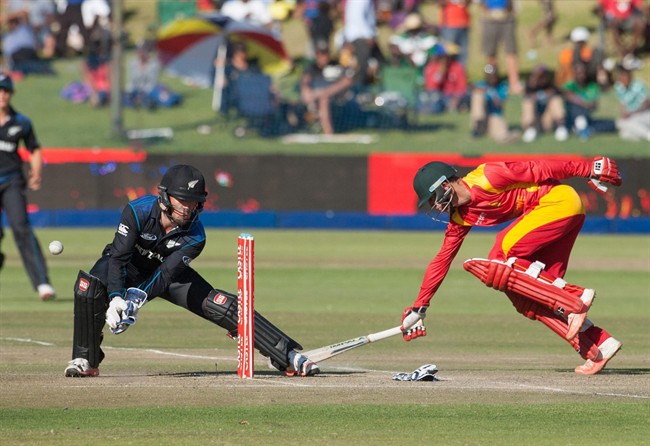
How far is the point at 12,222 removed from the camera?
14.5 metres

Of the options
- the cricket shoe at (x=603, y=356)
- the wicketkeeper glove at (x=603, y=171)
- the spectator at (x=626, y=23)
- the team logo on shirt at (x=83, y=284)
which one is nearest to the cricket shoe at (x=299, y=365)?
the team logo on shirt at (x=83, y=284)

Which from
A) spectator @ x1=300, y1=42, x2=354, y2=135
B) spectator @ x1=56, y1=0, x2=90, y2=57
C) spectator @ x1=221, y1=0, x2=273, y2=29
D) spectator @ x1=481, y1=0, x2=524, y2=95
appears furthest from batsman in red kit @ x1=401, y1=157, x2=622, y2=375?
spectator @ x1=56, y1=0, x2=90, y2=57

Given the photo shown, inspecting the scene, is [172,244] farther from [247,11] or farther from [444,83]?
[247,11]

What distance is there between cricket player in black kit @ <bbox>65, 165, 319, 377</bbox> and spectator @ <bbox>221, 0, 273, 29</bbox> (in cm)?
2208

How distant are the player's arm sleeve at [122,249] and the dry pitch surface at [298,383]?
25.9 inches

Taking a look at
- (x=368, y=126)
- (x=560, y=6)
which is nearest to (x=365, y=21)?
(x=368, y=126)

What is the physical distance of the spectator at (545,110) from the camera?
27.5m

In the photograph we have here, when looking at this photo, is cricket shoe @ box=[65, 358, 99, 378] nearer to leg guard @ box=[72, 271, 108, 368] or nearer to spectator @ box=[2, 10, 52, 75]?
leg guard @ box=[72, 271, 108, 368]

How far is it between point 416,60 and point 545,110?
298cm

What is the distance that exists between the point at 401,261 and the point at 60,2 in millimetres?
14510

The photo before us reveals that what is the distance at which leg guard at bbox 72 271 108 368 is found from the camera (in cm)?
920

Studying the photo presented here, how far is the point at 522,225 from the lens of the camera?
31.4ft

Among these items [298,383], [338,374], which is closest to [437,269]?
[338,374]

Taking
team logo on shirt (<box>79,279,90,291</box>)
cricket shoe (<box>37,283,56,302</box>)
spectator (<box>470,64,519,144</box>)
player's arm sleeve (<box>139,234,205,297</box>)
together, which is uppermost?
player's arm sleeve (<box>139,234,205,297</box>)
